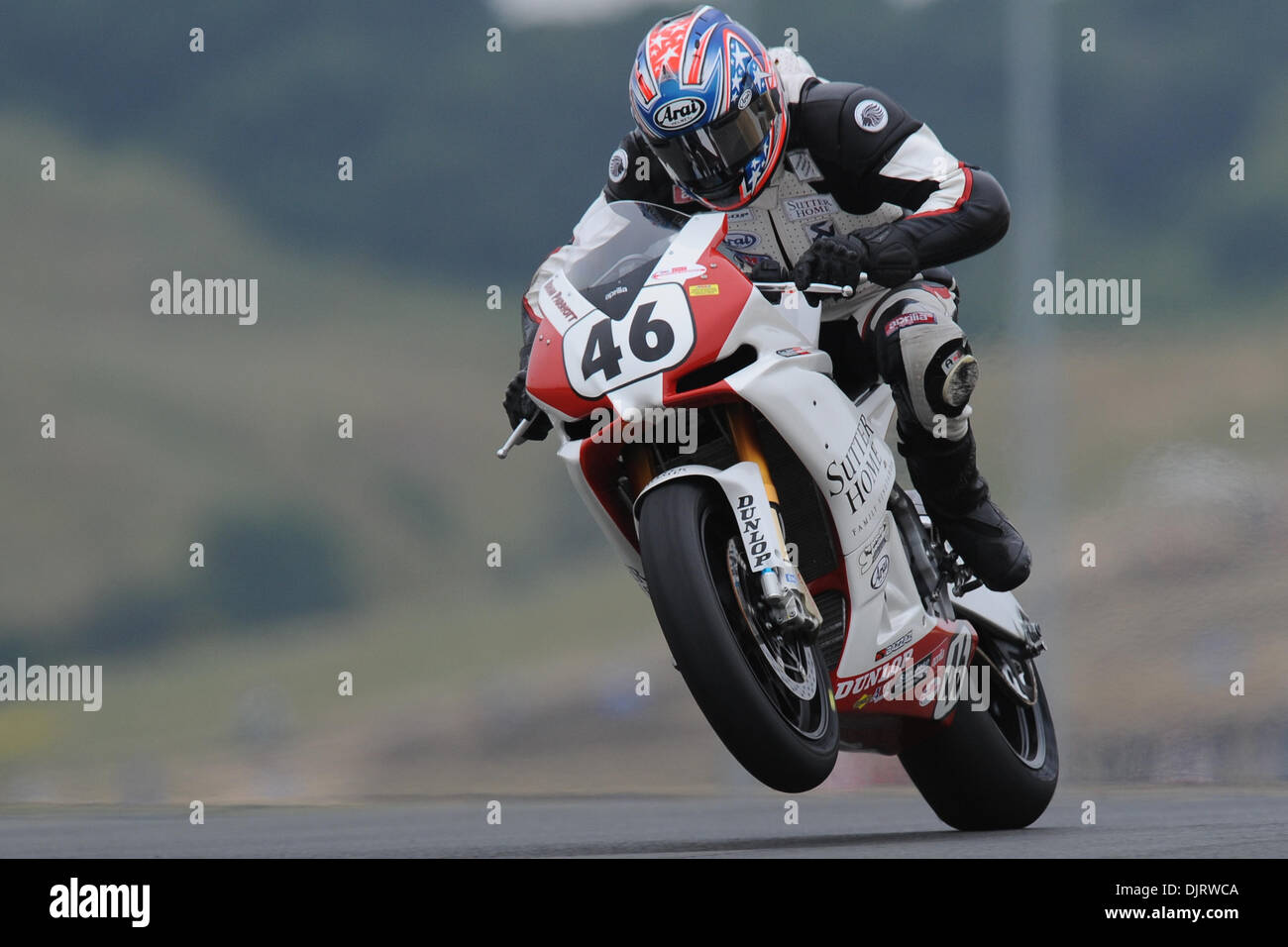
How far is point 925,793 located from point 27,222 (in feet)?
20.2

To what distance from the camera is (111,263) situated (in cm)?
940

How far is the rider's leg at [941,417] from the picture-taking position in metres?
4.43

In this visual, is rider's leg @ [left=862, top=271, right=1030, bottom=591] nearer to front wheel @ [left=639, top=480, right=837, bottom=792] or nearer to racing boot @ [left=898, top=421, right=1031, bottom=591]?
racing boot @ [left=898, top=421, right=1031, bottom=591]

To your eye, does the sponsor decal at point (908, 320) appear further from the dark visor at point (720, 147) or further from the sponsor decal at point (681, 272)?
the sponsor decal at point (681, 272)

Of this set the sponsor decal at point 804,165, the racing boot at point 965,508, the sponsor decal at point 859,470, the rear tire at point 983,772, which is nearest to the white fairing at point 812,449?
the sponsor decal at point 859,470

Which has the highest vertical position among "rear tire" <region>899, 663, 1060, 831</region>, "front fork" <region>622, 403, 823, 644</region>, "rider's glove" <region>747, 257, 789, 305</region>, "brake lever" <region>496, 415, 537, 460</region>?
"rider's glove" <region>747, 257, 789, 305</region>

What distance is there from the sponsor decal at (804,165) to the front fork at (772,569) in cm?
71

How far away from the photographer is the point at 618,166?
4734mm

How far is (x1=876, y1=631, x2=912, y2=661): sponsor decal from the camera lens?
4.29 metres

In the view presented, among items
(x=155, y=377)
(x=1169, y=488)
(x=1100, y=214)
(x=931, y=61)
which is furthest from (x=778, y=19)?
(x=155, y=377)

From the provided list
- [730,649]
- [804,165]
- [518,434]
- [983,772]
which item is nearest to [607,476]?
[518,434]

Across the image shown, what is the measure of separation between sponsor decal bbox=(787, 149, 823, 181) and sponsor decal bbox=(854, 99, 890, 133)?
16 cm

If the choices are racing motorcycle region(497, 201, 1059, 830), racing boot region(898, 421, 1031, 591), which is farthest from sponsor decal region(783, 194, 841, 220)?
racing boot region(898, 421, 1031, 591)

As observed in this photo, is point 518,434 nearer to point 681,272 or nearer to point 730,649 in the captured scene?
point 681,272
